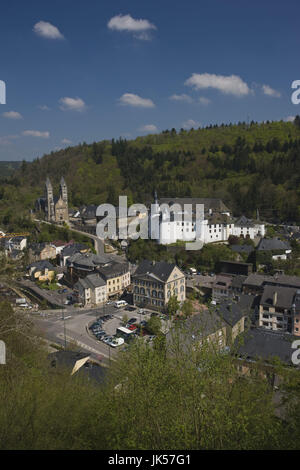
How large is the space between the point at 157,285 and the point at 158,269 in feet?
3.95

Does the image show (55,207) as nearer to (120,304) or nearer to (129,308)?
(120,304)

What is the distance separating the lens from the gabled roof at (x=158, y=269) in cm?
2328

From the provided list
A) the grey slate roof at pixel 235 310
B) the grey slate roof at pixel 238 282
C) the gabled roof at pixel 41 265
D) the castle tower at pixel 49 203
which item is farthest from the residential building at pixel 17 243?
the grey slate roof at pixel 235 310

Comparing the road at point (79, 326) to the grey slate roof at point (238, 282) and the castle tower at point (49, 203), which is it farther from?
the castle tower at point (49, 203)

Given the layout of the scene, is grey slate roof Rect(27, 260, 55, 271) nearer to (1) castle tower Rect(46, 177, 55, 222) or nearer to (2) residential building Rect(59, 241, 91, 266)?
(2) residential building Rect(59, 241, 91, 266)

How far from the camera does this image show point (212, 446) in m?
4.64

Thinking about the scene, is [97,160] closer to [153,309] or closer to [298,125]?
[298,125]

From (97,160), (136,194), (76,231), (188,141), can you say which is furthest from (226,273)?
(188,141)

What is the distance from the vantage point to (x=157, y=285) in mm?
23359

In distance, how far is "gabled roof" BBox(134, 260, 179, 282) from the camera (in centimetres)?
2328

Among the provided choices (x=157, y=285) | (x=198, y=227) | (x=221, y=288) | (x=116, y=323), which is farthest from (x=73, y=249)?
(x=221, y=288)

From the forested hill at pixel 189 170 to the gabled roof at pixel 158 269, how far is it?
1980cm
